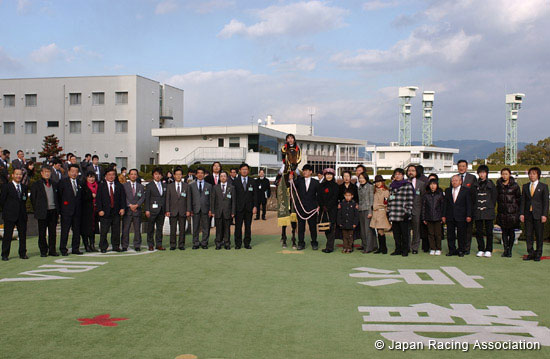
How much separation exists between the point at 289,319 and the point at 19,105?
45.2 m

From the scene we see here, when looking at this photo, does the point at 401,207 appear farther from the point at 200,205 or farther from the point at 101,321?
the point at 101,321

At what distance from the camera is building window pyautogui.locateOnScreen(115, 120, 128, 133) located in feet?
139

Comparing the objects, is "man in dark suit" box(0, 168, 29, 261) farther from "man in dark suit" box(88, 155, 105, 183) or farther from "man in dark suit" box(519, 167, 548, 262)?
"man in dark suit" box(519, 167, 548, 262)

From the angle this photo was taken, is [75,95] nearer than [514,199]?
No

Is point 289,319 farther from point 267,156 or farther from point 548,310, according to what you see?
point 267,156

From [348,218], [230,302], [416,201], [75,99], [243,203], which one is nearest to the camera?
[230,302]

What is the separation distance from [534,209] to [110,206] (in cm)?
897

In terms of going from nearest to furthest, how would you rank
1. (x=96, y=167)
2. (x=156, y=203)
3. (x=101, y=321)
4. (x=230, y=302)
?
1. (x=101, y=321)
2. (x=230, y=302)
3. (x=156, y=203)
4. (x=96, y=167)

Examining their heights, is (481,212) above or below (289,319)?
above

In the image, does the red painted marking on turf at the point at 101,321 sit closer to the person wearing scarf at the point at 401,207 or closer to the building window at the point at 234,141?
the person wearing scarf at the point at 401,207

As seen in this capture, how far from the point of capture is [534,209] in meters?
9.68

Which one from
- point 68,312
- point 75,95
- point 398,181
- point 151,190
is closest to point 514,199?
point 398,181

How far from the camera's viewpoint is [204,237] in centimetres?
1138

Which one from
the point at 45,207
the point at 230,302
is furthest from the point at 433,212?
the point at 45,207
